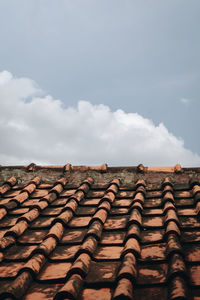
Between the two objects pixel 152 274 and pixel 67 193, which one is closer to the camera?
pixel 152 274

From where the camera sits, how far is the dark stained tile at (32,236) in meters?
3.03

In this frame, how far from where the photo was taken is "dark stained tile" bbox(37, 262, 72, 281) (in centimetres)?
237

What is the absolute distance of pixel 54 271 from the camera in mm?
2449

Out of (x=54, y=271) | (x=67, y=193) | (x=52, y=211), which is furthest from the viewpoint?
(x=67, y=193)

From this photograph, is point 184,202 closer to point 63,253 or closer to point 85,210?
point 85,210

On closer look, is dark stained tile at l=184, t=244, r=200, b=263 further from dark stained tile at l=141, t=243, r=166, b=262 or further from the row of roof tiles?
the row of roof tiles

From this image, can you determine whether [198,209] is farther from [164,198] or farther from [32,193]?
[32,193]

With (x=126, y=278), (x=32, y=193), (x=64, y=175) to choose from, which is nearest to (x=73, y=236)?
(x=126, y=278)

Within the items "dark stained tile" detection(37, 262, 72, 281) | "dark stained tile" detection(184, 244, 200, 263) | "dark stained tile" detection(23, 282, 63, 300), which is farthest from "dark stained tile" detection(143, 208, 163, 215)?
"dark stained tile" detection(23, 282, 63, 300)

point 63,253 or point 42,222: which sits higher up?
point 42,222

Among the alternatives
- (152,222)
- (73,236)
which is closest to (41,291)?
(73,236)

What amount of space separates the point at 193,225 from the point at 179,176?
1.67 meters

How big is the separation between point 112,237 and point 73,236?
43cm

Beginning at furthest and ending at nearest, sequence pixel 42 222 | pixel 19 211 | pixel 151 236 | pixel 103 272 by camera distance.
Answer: pixel 19 211 → pixel 42 222 → pixel 151 236 → pixel 103 272
